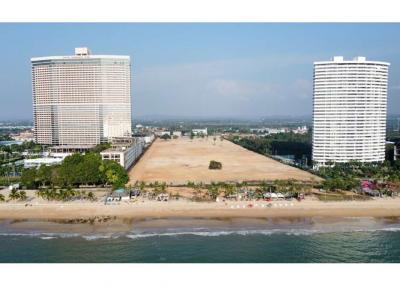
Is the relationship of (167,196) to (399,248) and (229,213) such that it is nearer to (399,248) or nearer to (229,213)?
(229,213)

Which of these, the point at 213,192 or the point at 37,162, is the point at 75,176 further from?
the point at 37,162

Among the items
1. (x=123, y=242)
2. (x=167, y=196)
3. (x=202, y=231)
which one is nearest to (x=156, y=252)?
(x=123, y=242)

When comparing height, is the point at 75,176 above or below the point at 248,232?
above

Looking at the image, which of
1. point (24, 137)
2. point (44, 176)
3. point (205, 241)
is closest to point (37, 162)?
point (44, 176)

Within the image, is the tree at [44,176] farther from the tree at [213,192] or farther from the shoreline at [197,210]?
the tree at [213,192]

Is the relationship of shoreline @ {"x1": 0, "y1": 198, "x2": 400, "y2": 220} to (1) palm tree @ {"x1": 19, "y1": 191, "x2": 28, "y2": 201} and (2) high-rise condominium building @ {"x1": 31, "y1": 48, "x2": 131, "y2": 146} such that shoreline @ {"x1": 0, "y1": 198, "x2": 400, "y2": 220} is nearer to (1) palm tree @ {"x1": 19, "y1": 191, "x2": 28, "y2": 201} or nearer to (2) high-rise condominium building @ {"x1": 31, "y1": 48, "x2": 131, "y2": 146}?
(1) palm tree @ {"x1": 19, "y1": 191, "x2": 28, "y2": 201}

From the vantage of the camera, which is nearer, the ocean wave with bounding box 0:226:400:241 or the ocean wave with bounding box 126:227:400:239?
the ocean wave with bounding box 0:226:400:241

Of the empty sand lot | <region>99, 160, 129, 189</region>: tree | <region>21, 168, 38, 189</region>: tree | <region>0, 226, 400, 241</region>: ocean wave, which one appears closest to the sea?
<region>0, 226, 400, 241</region>: ocean wave

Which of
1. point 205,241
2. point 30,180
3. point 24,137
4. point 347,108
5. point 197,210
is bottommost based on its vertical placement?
point 205,241
